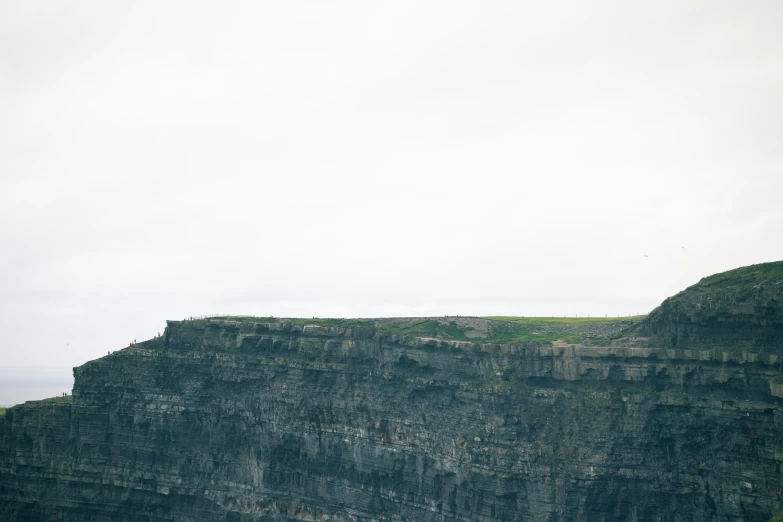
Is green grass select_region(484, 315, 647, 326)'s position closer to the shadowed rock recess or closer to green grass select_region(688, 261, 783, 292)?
the shadowed rock recess

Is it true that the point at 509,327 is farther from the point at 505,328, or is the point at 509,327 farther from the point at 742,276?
the point at 742,276

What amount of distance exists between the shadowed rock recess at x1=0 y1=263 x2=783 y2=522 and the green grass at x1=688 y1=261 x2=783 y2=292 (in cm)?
23

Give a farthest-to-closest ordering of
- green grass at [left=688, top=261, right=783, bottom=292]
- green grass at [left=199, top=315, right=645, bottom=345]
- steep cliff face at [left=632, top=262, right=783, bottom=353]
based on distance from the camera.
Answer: green grass at [left=199, top=315, right=645, bottom=345]
green grass at [left=688, top=261, right=783, bottom=292]
steep cliff face at [left=632, top=262, right=783, bottom=353]

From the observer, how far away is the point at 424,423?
89812 mm

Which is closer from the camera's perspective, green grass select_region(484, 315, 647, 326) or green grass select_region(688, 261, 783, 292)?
green grass select_region(688, 261, 783, 292)

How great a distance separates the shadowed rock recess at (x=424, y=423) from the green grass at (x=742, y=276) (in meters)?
0.23

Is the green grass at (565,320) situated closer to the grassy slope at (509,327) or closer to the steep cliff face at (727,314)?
the grassy slope at (509,327)

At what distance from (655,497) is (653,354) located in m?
13.8

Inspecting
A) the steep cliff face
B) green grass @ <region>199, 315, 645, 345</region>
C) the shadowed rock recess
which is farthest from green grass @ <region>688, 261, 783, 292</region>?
green grass @ <region>199, 315, 645, 345</region>

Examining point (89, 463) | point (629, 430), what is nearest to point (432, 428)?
point (629, 430)

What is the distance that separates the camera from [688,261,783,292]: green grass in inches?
A: 3000

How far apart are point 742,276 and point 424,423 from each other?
124 feet

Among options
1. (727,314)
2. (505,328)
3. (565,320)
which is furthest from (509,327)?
(727,314)

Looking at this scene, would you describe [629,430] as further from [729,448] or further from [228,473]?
[228,473]
